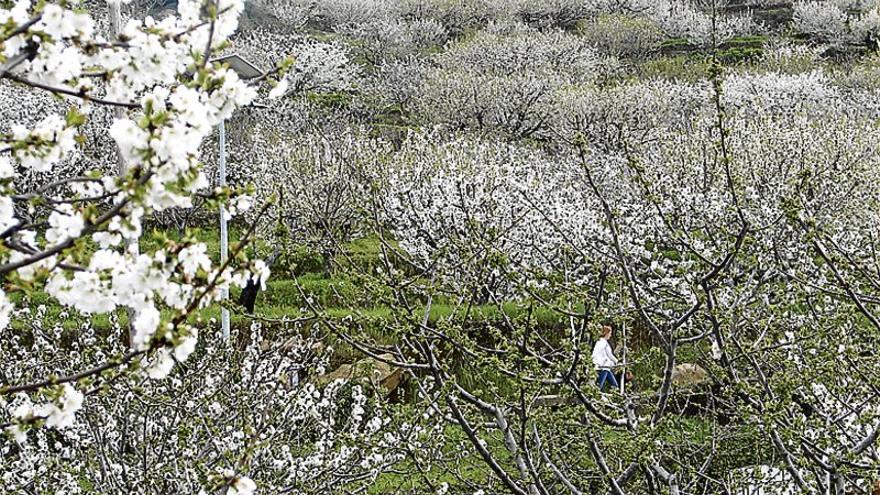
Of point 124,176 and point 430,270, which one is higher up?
point 124,176

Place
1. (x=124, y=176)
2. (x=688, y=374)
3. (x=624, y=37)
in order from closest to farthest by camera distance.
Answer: (x=124, y=176) → (x=688, y=374) → (x=624, y=37)

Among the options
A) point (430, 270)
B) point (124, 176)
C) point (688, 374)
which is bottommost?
point (688, 374)

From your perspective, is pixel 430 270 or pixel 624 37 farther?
pixel 624 37

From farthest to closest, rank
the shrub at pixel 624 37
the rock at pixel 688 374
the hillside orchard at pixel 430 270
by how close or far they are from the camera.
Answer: the shrub at pixel 624 37
the rock at pixel 688 374
the hillside orchard at pixel 430 270

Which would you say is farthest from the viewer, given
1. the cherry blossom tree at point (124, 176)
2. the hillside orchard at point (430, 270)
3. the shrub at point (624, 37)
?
the shrub at point (624, 37)

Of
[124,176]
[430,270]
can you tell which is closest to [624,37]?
[430,270]

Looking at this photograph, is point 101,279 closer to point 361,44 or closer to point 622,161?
point 622,161

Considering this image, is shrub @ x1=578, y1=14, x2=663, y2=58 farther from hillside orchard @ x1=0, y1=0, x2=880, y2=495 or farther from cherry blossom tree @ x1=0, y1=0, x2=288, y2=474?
cherry blossom tree @ x1=0, y1=0, x2=288, y2=474

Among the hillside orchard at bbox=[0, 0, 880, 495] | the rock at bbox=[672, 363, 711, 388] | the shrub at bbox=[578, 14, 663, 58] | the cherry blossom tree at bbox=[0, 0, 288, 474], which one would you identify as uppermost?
the cherry blossom tree at bbox=[0, 0, 288, 474]

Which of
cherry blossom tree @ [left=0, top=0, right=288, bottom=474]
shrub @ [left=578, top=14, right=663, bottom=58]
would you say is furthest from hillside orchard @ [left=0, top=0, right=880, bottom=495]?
shrub @ [left=578, top=14, right=663, bottom=58]

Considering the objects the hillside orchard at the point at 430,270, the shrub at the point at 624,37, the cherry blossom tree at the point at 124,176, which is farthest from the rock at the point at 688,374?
the shrub at the point at 624,37

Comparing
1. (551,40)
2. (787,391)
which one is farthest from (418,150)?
(551,40)

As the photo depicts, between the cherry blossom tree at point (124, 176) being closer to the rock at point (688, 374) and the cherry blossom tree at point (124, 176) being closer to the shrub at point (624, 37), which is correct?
the rock at point (688, 374)

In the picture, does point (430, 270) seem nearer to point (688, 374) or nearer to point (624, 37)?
point (688, 374)
